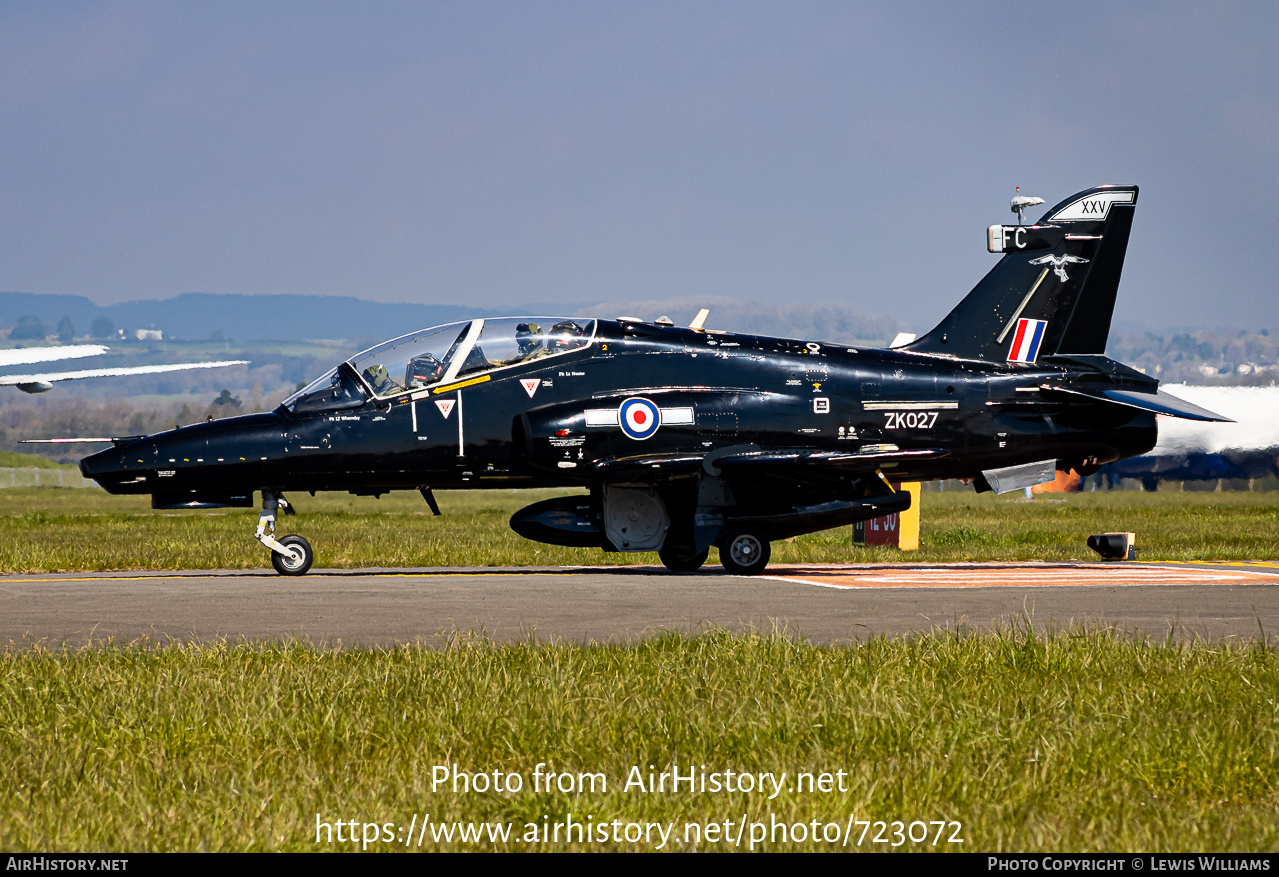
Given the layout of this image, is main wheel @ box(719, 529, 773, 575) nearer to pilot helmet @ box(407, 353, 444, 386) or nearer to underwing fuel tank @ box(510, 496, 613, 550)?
underwing fuel tank @ box(510, 496, 613, 550)

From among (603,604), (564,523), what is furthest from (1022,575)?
(603,604)

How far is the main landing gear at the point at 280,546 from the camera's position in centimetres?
1633

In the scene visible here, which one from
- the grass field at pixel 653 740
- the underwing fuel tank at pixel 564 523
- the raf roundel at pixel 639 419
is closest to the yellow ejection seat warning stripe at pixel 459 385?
the underwing fuel tank at pixel 564 523

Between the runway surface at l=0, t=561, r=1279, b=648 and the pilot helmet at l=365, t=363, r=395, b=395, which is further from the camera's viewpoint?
the pilot helmet at l=365, t=363, r=395, b=395

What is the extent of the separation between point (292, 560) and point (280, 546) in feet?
0.78

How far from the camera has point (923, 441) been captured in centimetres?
1766

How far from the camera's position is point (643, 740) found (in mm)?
5621

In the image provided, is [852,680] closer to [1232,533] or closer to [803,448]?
[803,448]

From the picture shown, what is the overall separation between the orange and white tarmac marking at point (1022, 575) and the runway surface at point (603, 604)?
0.14 feet

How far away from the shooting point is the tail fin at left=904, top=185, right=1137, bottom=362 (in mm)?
19344

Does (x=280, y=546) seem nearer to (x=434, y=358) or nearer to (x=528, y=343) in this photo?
(x=434, y=358)

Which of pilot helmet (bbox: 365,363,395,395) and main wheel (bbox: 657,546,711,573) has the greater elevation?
pilot helmet (bbox: 365,363,395,395)

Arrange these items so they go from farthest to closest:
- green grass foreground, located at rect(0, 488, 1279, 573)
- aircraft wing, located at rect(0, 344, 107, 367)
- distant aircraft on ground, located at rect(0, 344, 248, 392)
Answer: green grass foreground, located at rect(0, 488, 1279, 573)
distant aircraft on ground, located at rect(0, 344, 248, 392)
aircraft wing, located at rect(0, 344, 107, 367)

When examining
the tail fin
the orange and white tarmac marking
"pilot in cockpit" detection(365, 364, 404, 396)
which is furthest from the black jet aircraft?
the tail fin
